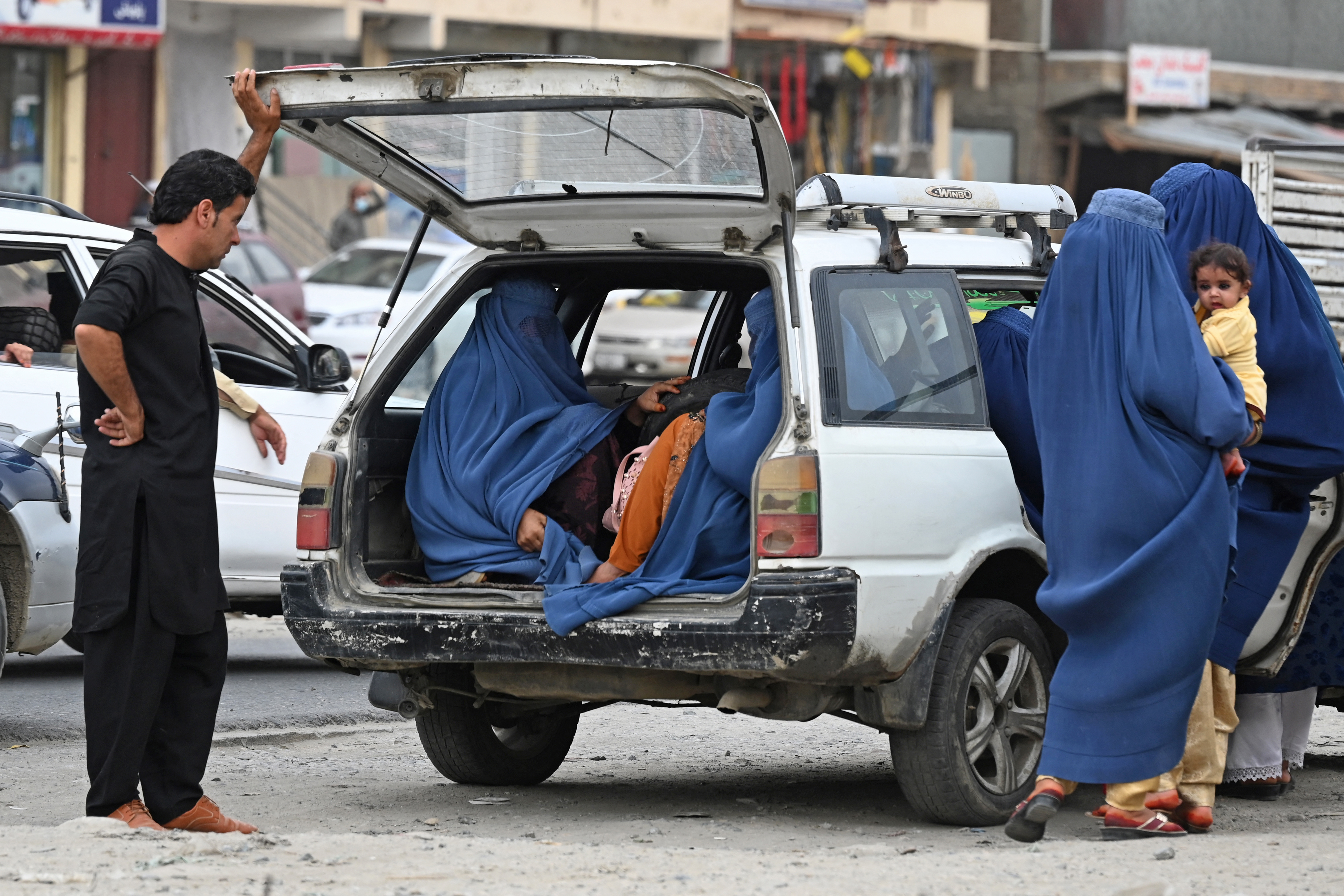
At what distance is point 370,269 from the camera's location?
68.6 feet

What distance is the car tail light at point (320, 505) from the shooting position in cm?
586

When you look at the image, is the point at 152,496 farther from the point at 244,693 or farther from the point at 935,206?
the point at 244,693

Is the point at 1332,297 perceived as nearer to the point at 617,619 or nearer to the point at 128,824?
the point at 617,619

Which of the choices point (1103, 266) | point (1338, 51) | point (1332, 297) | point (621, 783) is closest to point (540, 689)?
point (621, 783)

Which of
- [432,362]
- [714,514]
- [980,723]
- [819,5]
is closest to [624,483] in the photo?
[714,514]

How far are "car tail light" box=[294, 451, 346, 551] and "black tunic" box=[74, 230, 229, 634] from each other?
0.52m

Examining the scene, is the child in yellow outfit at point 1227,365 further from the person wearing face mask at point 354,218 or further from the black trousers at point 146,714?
the person wearing face mask at point 354,218

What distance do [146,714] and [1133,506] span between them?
2.65 m

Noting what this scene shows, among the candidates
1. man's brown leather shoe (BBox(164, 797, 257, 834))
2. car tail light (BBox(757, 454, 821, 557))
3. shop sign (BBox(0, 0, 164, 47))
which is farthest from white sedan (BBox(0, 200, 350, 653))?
shop sign (BBox(0, 0, 164, 47))

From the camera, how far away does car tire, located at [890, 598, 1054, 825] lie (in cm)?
549

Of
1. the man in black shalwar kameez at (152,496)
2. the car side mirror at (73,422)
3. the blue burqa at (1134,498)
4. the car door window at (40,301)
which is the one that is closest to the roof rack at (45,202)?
the car door window at (40,301)

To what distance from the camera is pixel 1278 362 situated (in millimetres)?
5676

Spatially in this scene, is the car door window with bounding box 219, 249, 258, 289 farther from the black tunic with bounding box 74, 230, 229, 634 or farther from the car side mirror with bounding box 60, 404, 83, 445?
the black tunic with bounding box 74, 230, 229, 634

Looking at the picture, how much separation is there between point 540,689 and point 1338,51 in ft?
107
